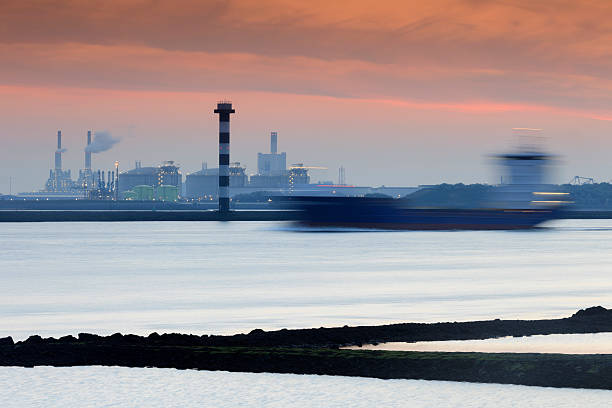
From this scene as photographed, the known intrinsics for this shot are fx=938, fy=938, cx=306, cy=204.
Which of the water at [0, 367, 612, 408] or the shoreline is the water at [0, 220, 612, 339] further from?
the water at [0, 367, 612, 408]

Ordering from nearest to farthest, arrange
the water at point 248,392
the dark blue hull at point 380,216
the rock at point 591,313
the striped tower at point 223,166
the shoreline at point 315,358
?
the water at point 248,392
the shoreline at point 315,358
the rock at point 591,313
the dark blue hull at point 380,216
the striped tower at point 223,166

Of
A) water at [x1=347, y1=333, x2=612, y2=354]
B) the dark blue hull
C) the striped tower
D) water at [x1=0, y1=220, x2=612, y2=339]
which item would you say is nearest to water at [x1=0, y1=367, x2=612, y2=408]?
water at [x1=347, y1=333, x2=612, y2=354]

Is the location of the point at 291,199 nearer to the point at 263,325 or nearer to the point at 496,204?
the point at 496,204

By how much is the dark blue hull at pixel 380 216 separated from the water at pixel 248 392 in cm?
7854

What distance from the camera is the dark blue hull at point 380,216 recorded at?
86625 mm

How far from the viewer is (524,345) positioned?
10.1 metres

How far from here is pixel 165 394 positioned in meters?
7.30

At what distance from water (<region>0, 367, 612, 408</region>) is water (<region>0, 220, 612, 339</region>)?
473 cm

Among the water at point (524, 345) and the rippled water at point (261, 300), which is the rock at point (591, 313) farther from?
the water at point (524, 345)

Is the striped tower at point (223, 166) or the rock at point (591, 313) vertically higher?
the striped tower at point (223, 166)

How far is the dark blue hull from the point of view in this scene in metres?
86.6

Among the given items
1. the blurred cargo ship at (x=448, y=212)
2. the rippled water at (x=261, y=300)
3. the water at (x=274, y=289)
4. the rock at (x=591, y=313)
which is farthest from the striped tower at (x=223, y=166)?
the rock at (x=591, y=313)

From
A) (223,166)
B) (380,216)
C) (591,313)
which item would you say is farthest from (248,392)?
(223,166)

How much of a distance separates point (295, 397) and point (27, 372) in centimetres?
257
